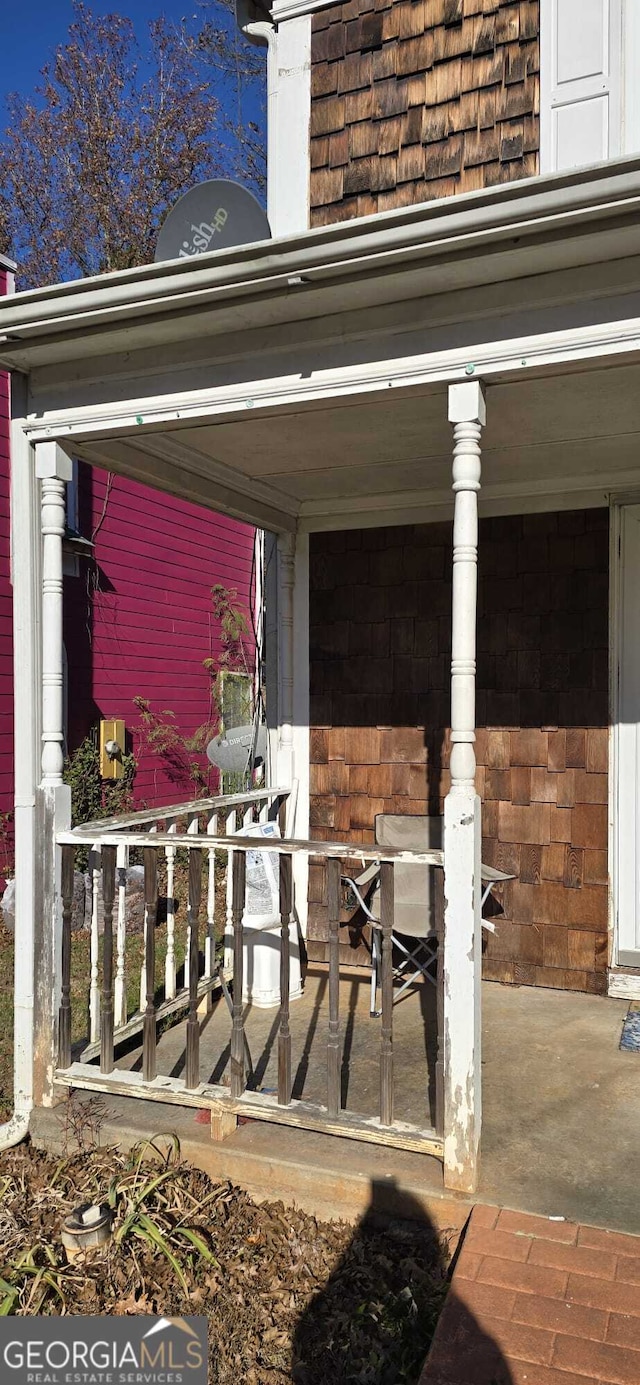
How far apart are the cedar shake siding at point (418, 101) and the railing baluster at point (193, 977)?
9.01 ft

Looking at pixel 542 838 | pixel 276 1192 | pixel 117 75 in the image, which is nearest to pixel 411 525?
pixel 542 838

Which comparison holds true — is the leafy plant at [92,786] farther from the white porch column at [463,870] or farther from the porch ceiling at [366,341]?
the white porch column at [463,870]

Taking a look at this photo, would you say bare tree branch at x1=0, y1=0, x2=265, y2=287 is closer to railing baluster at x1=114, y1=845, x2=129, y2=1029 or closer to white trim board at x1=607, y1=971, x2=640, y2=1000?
railing baluster at x1=114, y1=845, x2=129, y2=1029

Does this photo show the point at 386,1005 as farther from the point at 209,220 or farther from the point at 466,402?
the point at 209,220

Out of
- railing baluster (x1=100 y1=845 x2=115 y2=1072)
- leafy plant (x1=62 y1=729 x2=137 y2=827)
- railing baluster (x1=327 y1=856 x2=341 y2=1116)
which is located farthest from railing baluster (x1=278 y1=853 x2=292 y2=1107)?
leafy plant (x1=62 y1=729 x2=137 y2=827)

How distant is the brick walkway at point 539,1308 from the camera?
1840mm

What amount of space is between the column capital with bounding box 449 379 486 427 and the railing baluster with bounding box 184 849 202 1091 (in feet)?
5.10

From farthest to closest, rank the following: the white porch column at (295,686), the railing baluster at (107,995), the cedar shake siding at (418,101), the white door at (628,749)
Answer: the white porch column at (295,686) < the white door at (628,749) < the cedar shake siding at (418,101) < the railing baluster at (107,995)

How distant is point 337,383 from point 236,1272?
2.48 meters

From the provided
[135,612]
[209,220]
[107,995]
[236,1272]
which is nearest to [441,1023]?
[236,1272]

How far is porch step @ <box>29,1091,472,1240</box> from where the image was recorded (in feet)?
7.94

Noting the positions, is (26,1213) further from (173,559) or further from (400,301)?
(173,559)

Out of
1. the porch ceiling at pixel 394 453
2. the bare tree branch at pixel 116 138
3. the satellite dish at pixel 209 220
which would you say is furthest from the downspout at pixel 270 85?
the bare tree branch at pixel 116 138

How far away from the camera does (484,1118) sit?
279cm
